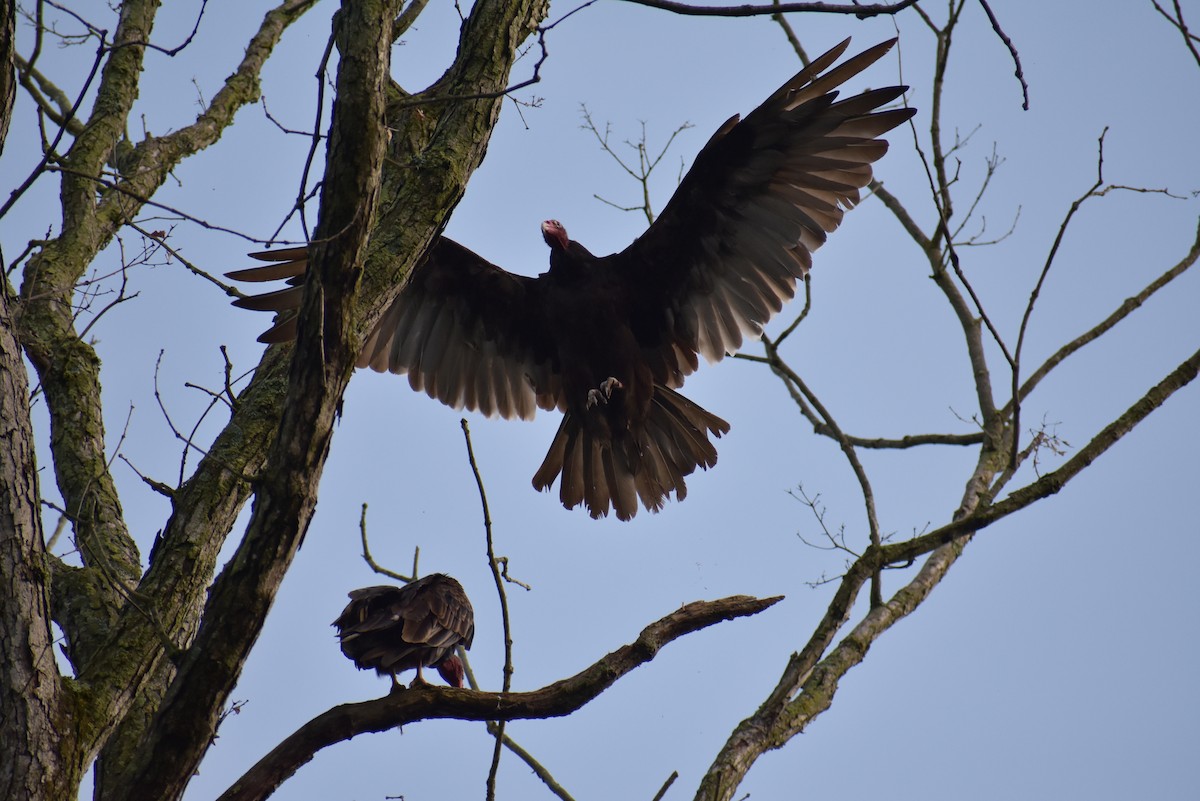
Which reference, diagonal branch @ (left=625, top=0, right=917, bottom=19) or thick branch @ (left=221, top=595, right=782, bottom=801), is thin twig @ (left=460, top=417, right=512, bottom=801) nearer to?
thick branch @ (left=221, top=595, right=782, bottom=801)

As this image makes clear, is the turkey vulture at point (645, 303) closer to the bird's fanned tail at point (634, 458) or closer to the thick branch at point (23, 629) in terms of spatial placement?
the bird's fanned tail at point (634, 458)

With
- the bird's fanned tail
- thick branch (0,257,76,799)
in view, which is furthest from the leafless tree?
the bird's fanned tail

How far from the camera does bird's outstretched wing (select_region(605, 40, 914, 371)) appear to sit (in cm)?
440

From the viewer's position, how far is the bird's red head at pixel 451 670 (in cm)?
335

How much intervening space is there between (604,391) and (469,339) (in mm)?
835

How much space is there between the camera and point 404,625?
3.07 metres

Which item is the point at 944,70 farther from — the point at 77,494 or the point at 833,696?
the point at 77,494

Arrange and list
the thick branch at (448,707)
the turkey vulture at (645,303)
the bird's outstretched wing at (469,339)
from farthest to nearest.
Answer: the bird's outstretched wing at (469,339) < the turkey vulture at (645,303) < the thick branch at (448,707)

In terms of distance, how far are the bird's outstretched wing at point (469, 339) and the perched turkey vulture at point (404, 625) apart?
6.83 ft

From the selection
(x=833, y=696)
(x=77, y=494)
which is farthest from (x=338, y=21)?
(x=833, y=696)

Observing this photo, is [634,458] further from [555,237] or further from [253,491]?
[253,491]

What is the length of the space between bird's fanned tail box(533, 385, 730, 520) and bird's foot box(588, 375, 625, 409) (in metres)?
0.20

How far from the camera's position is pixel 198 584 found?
2607mm

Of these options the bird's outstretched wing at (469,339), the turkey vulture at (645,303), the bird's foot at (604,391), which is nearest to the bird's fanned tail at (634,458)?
the turkey vulture at (645,303)
